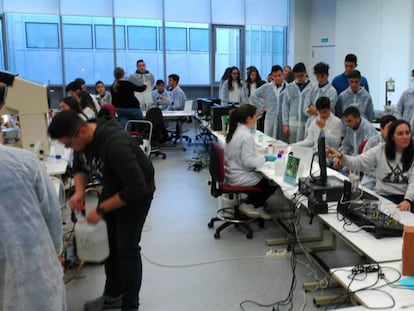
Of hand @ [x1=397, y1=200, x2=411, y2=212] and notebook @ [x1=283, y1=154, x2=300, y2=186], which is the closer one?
hand @ [x1=397, y1=200, x2=411, y2=212]

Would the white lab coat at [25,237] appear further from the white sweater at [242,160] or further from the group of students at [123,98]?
the white sweater at [242,160]

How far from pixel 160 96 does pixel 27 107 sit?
5.22 meters

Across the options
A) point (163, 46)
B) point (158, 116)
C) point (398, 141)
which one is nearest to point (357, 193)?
point (398, 141)

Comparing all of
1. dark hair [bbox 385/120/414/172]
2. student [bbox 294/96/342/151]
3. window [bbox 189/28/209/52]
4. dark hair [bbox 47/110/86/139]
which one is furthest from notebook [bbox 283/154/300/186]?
window [bbox 189/28/209/52]

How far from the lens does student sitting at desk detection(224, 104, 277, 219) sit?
356 centimetres

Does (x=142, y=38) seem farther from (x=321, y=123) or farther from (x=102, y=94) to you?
(x=321, y=123)

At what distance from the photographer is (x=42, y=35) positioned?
910 cm

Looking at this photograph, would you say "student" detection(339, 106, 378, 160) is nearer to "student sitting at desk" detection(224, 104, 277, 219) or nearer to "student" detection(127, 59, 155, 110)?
"student sitting at desk" detection(224, 104, 277, 219)

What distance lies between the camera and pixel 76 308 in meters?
2.58

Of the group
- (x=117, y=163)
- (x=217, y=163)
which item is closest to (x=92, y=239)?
(x=117, y=163)

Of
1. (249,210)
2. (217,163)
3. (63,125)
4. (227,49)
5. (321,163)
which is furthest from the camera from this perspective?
(227,49)

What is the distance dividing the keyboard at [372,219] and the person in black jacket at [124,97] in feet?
15.0

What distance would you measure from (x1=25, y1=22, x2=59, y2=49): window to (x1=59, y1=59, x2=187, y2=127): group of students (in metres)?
2.36

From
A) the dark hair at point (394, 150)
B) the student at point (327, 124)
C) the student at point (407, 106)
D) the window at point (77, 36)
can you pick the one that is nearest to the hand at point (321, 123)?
the student at point (327, 124)
